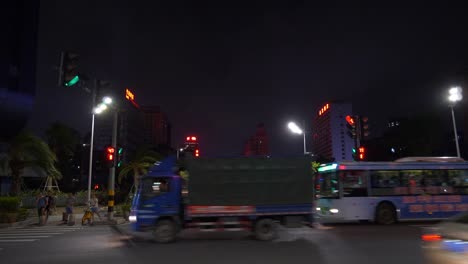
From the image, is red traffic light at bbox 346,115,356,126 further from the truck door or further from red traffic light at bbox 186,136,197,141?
red traffic light at bbox 186,136,197,141

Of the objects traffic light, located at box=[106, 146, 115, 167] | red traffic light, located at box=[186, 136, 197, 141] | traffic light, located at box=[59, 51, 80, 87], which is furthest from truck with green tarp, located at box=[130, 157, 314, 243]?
red traffic light, located at box=[186, 136, 197, 141]

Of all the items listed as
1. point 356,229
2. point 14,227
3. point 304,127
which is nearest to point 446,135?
point 304,127

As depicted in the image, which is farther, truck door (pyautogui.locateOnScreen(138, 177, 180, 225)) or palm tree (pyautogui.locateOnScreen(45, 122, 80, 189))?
palm tree (pyautogui.locateOnScreen(45, 122, 80, 189))

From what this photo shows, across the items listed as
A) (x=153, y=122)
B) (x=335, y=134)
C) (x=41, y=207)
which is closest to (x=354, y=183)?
(x=41, y=207)

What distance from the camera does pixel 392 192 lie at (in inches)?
677

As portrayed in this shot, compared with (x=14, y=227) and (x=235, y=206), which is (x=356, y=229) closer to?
(x=235, y=206)

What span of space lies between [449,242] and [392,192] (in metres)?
12.0

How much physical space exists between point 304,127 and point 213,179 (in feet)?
50.2

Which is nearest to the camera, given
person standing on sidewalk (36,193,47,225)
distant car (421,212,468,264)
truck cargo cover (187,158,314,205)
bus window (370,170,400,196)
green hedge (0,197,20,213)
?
distant car (421,212,468,264)

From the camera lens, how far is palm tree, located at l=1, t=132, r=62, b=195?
103ft

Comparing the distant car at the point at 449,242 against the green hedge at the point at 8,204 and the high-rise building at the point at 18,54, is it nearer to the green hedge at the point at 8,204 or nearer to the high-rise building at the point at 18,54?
the green hedge at the point at 8,204

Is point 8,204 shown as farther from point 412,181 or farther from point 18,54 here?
point 412,181

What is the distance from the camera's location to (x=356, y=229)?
15664 mm

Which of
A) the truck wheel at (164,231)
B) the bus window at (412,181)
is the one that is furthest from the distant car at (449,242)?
the bus window at (412,181)
